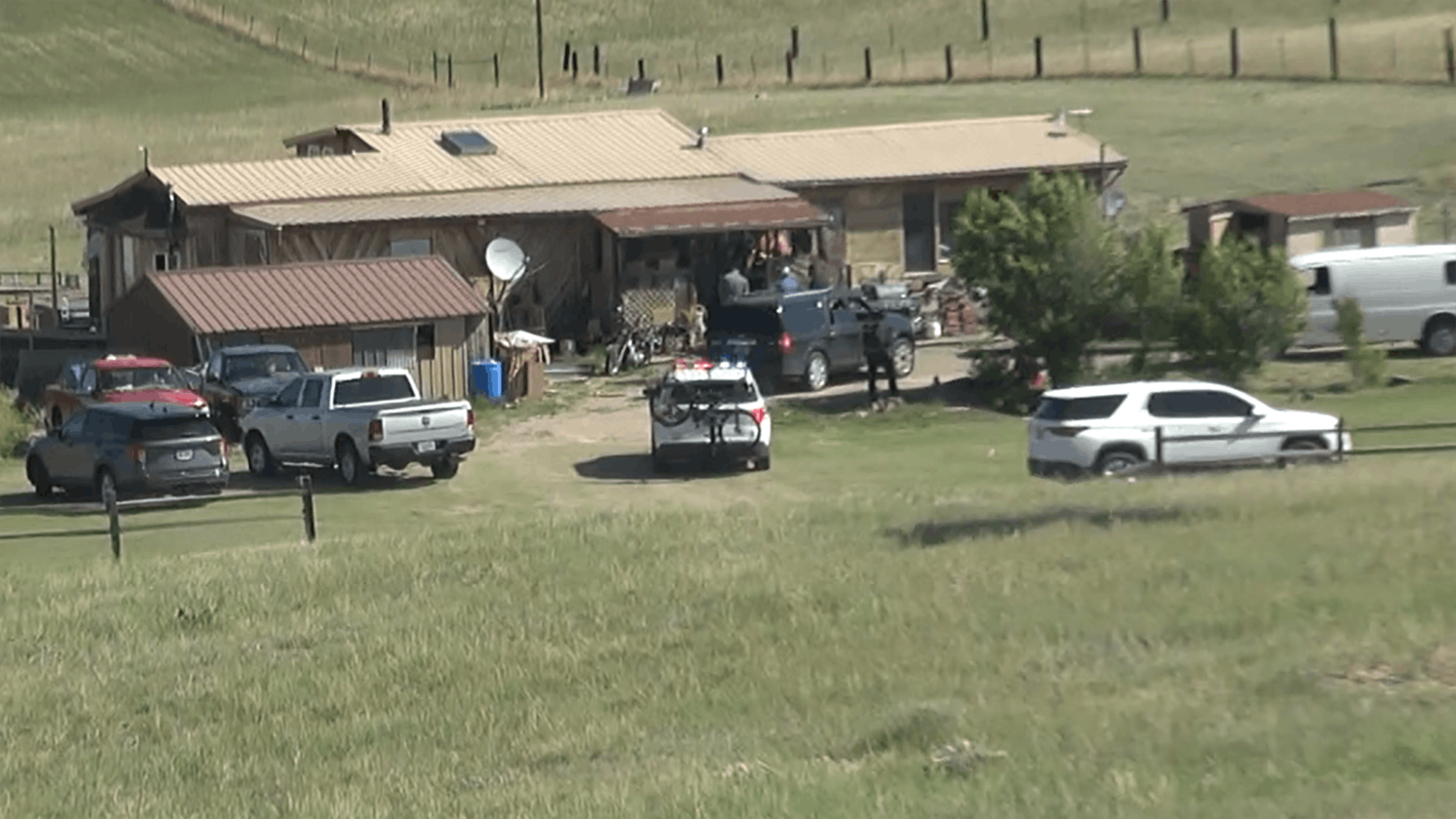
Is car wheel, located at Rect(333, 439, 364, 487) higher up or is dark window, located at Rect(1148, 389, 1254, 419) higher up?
dark window, located at Rect(1148, 389, 1254, 419)

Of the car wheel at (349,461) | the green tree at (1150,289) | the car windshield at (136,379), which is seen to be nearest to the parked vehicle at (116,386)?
the car windshield at (136,379)

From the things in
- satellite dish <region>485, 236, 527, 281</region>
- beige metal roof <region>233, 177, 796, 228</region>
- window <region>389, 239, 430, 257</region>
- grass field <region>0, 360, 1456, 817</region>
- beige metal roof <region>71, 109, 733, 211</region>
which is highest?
beige metal roof <region>71, 109, 733, 211</region>

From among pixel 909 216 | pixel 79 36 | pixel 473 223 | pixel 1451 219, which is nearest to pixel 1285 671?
pixel 473 223

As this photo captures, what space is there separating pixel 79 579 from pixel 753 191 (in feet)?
92.0

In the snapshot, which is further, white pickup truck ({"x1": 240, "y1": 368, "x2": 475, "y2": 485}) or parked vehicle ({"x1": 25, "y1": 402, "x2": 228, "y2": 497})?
white pickup truck ({"x1": 240, "y1": 368, "x2": 475, "y2": 485})

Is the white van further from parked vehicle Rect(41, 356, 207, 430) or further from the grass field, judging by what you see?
parked vehicle Rect(41, 356, 207, 430)

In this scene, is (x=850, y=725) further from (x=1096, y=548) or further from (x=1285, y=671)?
(x=1096, y=548)

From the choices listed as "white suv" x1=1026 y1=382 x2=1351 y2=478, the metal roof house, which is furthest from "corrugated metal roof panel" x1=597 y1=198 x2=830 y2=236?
"white suv" x1=1026 y1=382 x2=1351 y2=478

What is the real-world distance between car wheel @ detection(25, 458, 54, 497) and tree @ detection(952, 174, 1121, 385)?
15.5m

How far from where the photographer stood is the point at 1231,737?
46.2 ft

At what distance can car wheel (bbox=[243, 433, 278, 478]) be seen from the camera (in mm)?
37156

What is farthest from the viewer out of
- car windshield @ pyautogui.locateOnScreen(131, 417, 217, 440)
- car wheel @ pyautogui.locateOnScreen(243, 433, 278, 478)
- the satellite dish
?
the satellite dish

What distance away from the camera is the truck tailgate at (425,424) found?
116 ft

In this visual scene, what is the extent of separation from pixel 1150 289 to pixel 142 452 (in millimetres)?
16295
